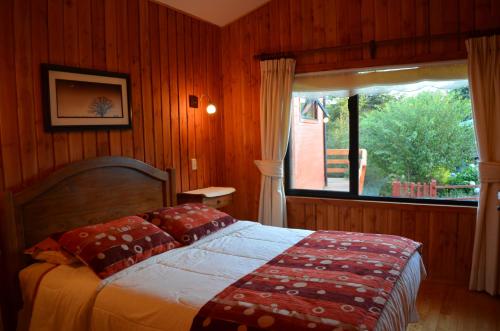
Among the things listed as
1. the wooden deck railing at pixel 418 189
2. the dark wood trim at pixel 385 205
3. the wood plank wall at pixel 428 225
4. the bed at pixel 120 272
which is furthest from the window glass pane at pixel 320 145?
the bed at pixel 120 272

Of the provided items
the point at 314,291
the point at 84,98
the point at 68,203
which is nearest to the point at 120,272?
the point at 68,203

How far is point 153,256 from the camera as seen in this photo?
8.15ft

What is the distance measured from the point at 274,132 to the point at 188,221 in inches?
59.5

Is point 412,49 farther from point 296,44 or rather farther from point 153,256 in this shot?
point 153,256

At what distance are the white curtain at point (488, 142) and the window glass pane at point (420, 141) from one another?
23cm

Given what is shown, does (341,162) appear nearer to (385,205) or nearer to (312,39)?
(385,205)

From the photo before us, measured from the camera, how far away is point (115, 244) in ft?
7.62

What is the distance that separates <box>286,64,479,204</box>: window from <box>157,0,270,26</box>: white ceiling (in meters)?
1.02

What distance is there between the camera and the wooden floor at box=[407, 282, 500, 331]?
2744 mm

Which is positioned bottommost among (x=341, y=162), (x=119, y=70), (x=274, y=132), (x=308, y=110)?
(x=341, y=162)

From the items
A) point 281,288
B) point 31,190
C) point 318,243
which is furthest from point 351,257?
point 31,190

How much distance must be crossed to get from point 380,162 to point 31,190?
9.86 ft

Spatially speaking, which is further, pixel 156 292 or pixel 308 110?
pixel 308 110

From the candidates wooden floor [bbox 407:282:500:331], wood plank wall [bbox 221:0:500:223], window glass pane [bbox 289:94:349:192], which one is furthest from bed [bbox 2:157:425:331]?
wood plank wall [bbox 221:0:500:223]
